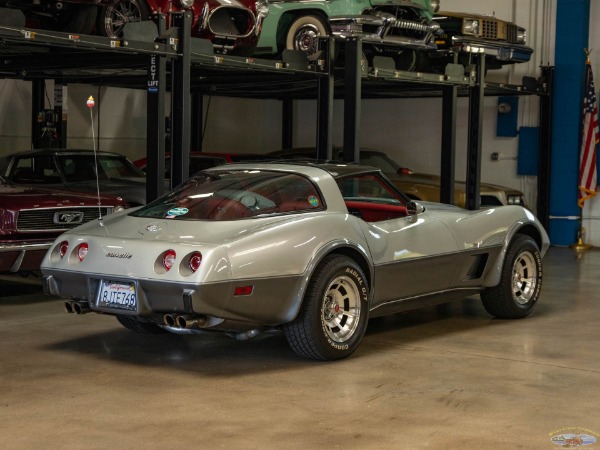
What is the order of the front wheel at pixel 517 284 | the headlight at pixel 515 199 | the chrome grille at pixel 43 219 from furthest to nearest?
the headlight at pixel 515 199
the chrome grille at pixel 43 219
the front wheel at pixel 517 284

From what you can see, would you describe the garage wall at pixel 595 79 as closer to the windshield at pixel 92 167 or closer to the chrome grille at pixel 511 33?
the chrome grille at pixel 511 33

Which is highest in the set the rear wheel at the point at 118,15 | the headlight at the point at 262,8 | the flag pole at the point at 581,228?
the headlight at the point at 262,8

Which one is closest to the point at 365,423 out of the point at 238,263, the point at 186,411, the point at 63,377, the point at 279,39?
the point at 186,411

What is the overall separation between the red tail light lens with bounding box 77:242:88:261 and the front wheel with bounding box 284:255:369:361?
1.38m

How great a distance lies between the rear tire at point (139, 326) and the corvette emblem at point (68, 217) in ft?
7.14

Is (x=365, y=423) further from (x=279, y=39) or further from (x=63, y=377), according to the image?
(x=279, y=39)

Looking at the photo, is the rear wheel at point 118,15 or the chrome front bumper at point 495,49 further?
the chrome front bumper at point 495,49

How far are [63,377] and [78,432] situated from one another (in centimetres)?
128

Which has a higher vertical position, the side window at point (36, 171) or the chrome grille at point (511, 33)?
the chrome grille at point (511, 33)

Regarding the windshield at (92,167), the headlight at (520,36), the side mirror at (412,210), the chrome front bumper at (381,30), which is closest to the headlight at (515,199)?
the headlight at (520,36)

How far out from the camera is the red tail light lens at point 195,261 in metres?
6.01

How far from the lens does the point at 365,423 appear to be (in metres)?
5.17

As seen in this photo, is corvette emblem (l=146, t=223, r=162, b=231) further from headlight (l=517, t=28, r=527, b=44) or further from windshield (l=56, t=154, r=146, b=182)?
headlight (l=517, t=28, r=527, b=44)

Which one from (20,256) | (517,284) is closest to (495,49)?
(517,284)
